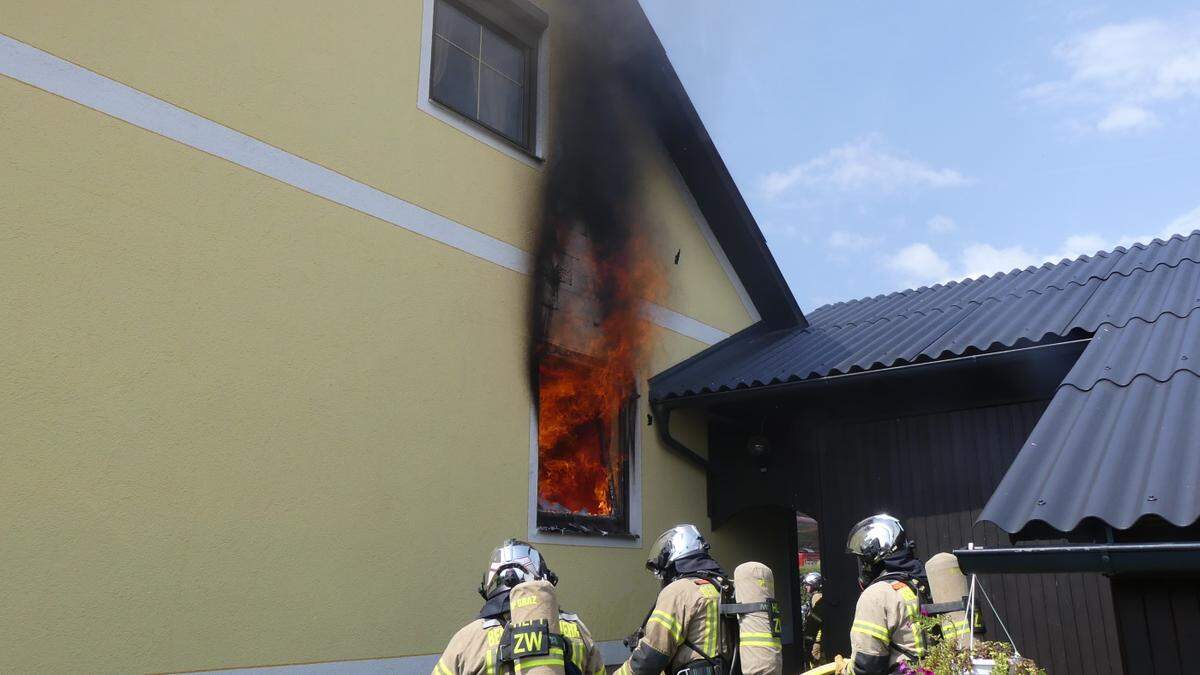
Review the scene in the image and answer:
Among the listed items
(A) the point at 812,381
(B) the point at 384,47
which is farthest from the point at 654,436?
(B) the point at 384,47

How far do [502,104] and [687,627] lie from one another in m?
4.75

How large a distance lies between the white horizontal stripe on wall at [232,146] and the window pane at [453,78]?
46.0 inches

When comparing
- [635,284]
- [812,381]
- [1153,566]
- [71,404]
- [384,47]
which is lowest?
[1153,566]

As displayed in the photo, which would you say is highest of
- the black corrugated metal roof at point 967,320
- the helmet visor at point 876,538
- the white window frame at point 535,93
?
the white window frame at point 535,93

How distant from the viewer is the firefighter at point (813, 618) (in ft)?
36.2

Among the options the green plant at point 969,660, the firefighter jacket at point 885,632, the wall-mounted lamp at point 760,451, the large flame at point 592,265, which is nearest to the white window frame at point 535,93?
the large flame at point 592,265

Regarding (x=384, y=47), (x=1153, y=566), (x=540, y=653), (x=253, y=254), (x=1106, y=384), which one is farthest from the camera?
(x=384, y=47)

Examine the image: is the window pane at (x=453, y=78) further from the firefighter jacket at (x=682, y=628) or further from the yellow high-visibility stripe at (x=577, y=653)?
the yellow high-visibility stripe at (x=577, y=653)

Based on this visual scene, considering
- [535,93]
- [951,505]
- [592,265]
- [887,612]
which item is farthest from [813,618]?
[535,93]

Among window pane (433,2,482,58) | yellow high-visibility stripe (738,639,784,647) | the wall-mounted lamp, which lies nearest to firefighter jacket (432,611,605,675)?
yellow high-visibility stripe (738,639,784,647)

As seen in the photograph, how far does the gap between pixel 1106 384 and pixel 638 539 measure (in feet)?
13.8

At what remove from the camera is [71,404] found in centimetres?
464

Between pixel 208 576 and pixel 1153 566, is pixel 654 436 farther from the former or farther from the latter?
pixel 1153 566

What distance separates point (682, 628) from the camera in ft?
19.1
